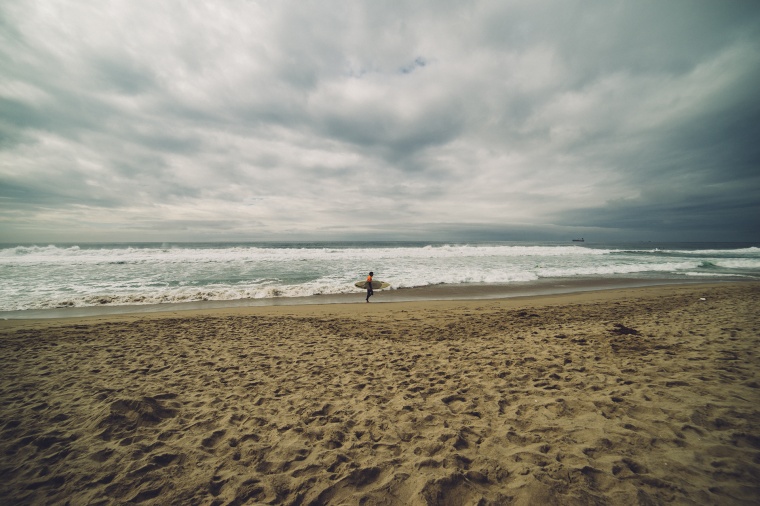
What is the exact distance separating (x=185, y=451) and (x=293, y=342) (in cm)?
428

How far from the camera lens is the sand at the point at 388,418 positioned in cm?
299

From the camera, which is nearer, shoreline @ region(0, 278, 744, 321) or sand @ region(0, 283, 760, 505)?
sand @ region(0, 283, 760, 505)

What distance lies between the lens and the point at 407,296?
1550cm

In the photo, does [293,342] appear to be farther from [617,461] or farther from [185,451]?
[617,461]

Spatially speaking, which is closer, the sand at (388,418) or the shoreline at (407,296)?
the sand at (388,418)

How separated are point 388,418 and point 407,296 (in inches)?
445

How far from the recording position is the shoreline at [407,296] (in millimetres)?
11898

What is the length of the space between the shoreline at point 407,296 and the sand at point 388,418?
168 inches

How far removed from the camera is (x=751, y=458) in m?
3.00

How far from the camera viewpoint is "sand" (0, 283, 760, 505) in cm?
299

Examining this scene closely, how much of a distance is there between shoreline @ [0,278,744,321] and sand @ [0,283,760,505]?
14.0 feet

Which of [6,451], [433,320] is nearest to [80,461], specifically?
[6,451]

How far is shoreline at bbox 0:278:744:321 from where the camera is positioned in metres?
11.9

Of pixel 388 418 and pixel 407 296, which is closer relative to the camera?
pixel 388 418
